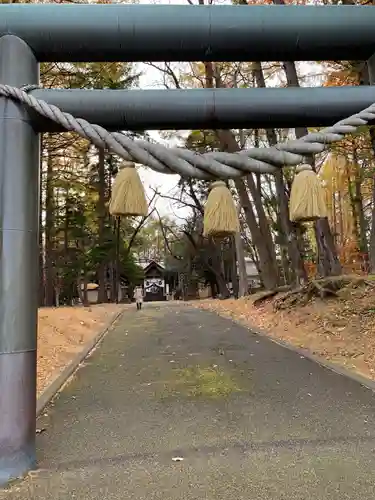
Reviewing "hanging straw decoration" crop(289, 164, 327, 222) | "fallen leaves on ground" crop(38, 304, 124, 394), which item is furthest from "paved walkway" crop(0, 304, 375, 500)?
"hanging straw decoration" crop(289, 164, 327, 222)

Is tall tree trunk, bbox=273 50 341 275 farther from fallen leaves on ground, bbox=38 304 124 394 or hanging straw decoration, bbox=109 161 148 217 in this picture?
hanging straw decoration, bbox=109 161 148 217

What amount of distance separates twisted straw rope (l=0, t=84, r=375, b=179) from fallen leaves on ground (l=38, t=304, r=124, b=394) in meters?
3.87

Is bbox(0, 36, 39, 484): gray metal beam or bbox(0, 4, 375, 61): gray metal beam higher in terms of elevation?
bbox(0, 4, 375, 61): gray metal beam

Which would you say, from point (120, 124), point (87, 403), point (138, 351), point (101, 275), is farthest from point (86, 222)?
point (120, 124)

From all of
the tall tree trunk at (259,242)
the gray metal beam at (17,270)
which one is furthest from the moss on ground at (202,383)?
the tall tree trunk at (259,242)

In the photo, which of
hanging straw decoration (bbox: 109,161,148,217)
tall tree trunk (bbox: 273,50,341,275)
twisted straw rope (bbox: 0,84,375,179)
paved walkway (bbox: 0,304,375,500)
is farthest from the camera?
tall tree trunk (bbox: 273,50,341,275)

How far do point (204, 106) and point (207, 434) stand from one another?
2.88 metres

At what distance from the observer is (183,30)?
3.76 metres

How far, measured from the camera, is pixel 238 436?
4281 mm

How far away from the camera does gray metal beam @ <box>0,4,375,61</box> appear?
372 cm

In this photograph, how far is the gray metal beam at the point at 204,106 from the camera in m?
3.71

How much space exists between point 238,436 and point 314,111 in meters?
2.88

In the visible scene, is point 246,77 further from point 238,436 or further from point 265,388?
point 238,436

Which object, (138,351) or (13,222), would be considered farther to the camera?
(138,351)
